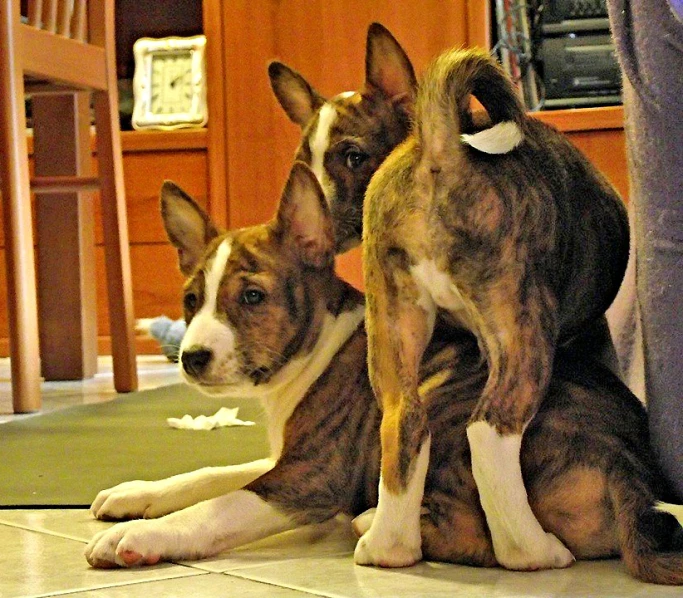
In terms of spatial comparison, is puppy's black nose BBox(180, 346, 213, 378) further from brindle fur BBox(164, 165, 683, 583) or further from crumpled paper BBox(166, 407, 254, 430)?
crumpled paper BBox(166, 407, 254, 430)

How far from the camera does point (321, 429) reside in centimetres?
152

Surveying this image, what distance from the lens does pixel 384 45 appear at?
1895 mm

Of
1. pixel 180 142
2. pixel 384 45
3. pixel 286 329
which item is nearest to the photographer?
pixel 286 329

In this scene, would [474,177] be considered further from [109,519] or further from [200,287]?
[109,519]

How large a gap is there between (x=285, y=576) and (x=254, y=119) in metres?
3.39

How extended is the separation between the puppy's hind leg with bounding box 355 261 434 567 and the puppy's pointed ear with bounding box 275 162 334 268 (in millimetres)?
252

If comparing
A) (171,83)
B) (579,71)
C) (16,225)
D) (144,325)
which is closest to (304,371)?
(16,225)

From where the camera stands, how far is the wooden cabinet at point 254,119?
4.21 metres

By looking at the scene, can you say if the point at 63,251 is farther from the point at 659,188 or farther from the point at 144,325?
the point at 659,188

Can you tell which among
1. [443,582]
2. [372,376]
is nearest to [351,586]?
[443,582]

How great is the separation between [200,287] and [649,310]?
0.58 metres

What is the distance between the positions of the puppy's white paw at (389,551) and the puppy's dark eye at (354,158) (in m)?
0.72

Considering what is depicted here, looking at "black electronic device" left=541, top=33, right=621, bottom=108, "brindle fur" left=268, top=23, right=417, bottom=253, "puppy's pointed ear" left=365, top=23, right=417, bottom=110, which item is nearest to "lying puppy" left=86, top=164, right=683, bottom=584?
"brindle fur" left=268, top=23, right=417, bottom=253

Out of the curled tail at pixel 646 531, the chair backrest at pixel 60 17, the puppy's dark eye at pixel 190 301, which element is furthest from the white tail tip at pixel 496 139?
the chair backrest at pixel 60 17
